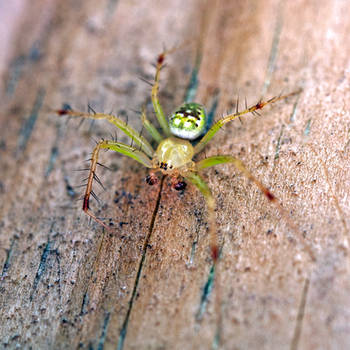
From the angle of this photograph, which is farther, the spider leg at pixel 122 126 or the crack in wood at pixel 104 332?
the spider leg at pixel 122 126

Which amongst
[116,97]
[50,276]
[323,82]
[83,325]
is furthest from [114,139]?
[323,82]


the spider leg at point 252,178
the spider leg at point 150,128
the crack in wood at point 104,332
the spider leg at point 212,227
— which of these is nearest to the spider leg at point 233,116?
the spider leg at point 252,178

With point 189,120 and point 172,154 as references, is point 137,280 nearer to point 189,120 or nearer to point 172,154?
point 172,154

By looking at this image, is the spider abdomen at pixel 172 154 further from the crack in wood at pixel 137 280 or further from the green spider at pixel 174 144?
the crack in wood at pixel 137 280

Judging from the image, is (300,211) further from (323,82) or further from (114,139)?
(114,139)

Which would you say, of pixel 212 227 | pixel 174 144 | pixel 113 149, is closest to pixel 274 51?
pixel 174 144

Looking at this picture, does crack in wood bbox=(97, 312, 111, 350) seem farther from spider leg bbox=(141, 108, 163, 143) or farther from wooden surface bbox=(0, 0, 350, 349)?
spider leg bbox=(141, 108, 163, 143)
